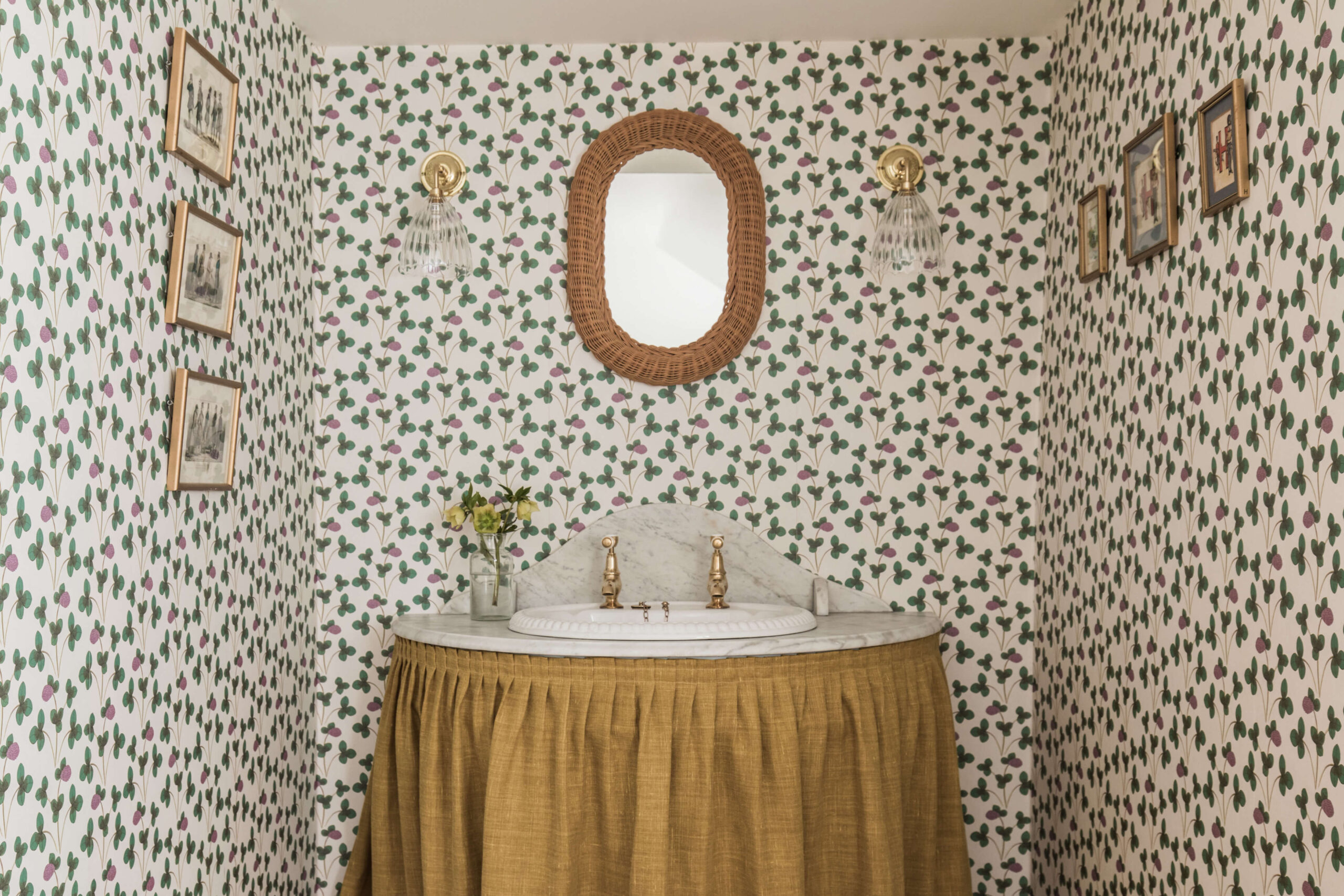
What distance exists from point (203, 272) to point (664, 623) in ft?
4.49

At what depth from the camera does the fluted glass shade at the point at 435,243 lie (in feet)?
8.46

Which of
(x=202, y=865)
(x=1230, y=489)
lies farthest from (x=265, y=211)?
(x=1230, y=489)

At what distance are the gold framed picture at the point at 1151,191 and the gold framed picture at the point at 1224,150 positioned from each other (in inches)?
4.6

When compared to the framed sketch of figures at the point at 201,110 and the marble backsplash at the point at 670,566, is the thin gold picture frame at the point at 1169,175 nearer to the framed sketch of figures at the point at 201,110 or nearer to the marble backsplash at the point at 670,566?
the marble backsplash at the point at 670,566

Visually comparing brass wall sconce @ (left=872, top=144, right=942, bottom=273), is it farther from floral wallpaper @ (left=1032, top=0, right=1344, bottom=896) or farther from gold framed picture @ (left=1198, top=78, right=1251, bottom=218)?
gold framed picture @ (left=1198, top=78, right=1251, bottom=218)

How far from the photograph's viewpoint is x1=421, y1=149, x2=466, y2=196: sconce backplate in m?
2.77

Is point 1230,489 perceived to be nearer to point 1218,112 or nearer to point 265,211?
point 1218,112

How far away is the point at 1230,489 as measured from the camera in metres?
1.75

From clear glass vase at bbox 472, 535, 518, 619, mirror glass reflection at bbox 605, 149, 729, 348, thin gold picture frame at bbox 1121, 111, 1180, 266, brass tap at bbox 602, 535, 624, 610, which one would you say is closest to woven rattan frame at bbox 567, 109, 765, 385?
mirror glass reflection at bbox 605, 149, 729, 348

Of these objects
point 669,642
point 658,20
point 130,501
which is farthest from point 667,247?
point 130,501

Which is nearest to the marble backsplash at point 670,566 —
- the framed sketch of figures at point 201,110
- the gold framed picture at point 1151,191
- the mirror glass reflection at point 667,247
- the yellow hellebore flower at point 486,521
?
the yellow hellebore flower at point 486,521

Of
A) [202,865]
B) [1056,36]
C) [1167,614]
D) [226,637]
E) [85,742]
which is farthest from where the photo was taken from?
[1056,36]

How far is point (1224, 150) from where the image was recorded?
177 centimetres

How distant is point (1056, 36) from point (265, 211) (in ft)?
7.65
